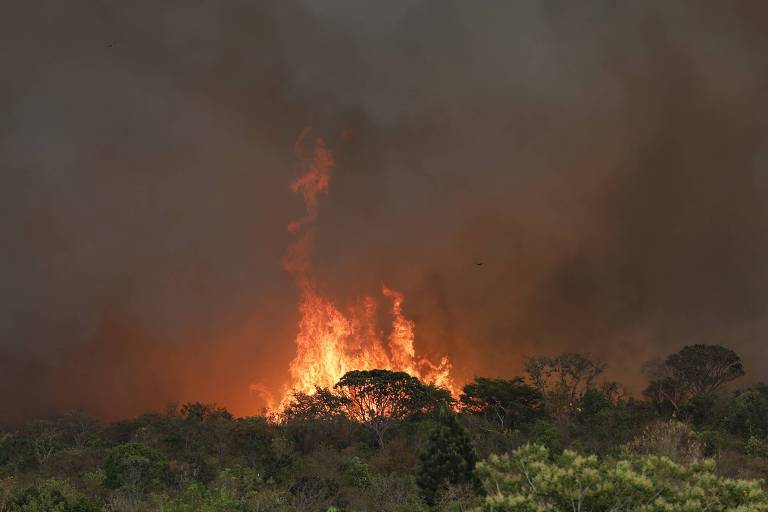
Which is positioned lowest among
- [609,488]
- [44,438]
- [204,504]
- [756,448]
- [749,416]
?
[609,488]

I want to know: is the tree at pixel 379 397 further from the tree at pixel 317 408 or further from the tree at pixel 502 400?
the tree at pixel 502 400

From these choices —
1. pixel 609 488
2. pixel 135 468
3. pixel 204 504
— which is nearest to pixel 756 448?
pixel 204 504

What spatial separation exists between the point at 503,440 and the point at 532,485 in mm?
59999

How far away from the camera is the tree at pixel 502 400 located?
96125 mm

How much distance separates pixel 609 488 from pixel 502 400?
80.1 m

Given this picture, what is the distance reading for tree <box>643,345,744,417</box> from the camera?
104 metres

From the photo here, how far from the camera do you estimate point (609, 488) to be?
64.1 feet

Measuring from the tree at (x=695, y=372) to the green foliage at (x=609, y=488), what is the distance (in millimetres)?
88026

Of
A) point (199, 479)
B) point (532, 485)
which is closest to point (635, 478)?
point (532, 485)

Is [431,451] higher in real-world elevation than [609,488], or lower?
higher

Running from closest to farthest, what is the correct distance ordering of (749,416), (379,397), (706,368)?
(749,416) → (379,397) → (706,368)

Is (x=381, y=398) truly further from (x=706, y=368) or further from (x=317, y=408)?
(x=706, y=368)

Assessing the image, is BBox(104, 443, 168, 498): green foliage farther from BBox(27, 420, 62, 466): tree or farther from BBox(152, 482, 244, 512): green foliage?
BBox(27, 420, 62, 466): tree

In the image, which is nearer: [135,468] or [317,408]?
[135,468]
